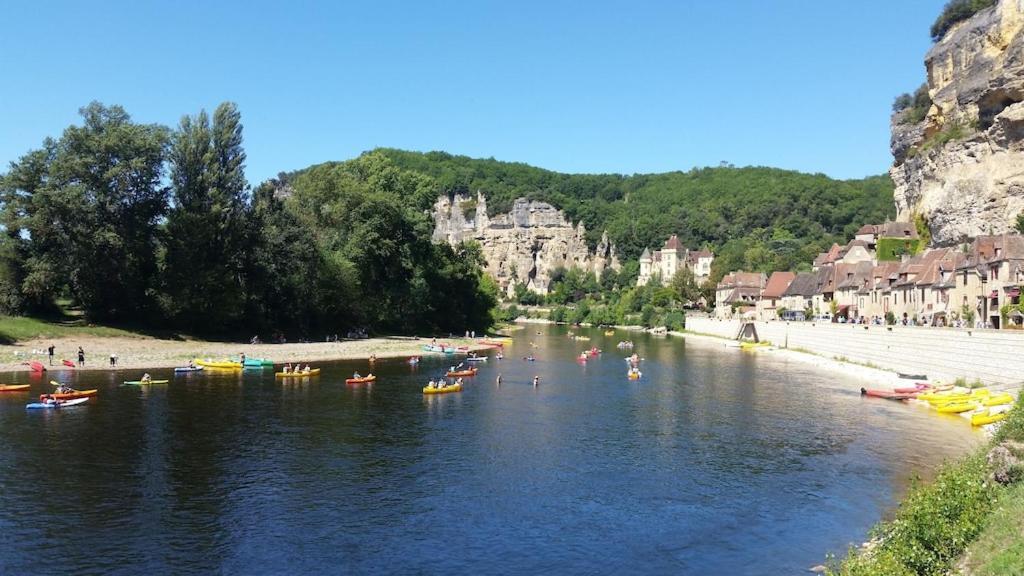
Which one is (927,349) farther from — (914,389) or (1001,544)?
(1001,544)

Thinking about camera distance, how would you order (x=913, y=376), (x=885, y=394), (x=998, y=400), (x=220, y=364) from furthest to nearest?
1. (x=220, y=364)
2. (x=913, y=376)
3. (x=885, y=394)
4. (x=998, y=400)

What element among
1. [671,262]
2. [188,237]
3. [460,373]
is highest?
[671,262]

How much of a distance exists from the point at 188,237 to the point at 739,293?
282ft

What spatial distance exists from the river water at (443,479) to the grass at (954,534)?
373 cm

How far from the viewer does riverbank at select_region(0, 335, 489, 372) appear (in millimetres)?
50500

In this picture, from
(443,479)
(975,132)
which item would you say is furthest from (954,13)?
(443,479)

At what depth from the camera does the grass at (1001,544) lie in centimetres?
1268

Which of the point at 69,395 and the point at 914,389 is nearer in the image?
the point at 69,395

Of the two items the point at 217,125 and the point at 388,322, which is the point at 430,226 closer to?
the point at 388,322

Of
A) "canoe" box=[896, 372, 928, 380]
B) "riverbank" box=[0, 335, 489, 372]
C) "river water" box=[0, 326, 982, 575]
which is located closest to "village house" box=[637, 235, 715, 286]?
"riverbank" box=[0, 335, 489, 372]

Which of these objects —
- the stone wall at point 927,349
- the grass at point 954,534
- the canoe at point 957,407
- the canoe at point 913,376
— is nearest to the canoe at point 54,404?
the grass at point 954,534

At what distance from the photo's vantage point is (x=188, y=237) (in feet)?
198

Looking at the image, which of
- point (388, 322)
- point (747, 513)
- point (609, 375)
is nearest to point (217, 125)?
point (388, 322)

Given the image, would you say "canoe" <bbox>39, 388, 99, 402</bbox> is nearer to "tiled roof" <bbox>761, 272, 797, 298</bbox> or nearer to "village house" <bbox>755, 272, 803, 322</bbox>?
"village house" <bbox>755, 272, 803, 322</bbox>
